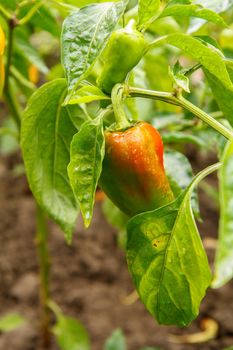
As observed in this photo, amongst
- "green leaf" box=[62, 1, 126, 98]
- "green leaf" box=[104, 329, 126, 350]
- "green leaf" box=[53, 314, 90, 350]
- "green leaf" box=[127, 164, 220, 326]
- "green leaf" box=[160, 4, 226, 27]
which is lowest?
"green leaf" box=[53, 314, 90, 350]

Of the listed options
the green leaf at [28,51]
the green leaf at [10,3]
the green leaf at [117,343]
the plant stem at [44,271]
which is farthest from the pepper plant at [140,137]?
the green leaf at [117,343]

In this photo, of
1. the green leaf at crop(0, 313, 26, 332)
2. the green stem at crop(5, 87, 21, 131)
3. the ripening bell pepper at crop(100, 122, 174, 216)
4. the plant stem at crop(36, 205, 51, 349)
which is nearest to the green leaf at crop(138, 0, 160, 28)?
the ripening bell pepper at crop(100, 122, 174, 216)

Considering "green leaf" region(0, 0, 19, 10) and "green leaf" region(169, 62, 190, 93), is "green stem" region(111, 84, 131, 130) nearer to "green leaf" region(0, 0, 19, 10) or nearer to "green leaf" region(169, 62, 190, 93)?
"green leaf" region(169, 62, 190, 93)

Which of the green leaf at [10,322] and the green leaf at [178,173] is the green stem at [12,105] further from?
the green leaf at [10,322]

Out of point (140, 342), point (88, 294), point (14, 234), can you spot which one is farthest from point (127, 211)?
point (14, 234)

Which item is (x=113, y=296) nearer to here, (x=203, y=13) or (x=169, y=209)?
(x=169, y=209)

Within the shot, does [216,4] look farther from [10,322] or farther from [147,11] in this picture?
[10,322]

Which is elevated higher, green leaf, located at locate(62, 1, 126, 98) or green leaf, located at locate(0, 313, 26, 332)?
green leaf, located at locate(62, 1, 126, 98)
